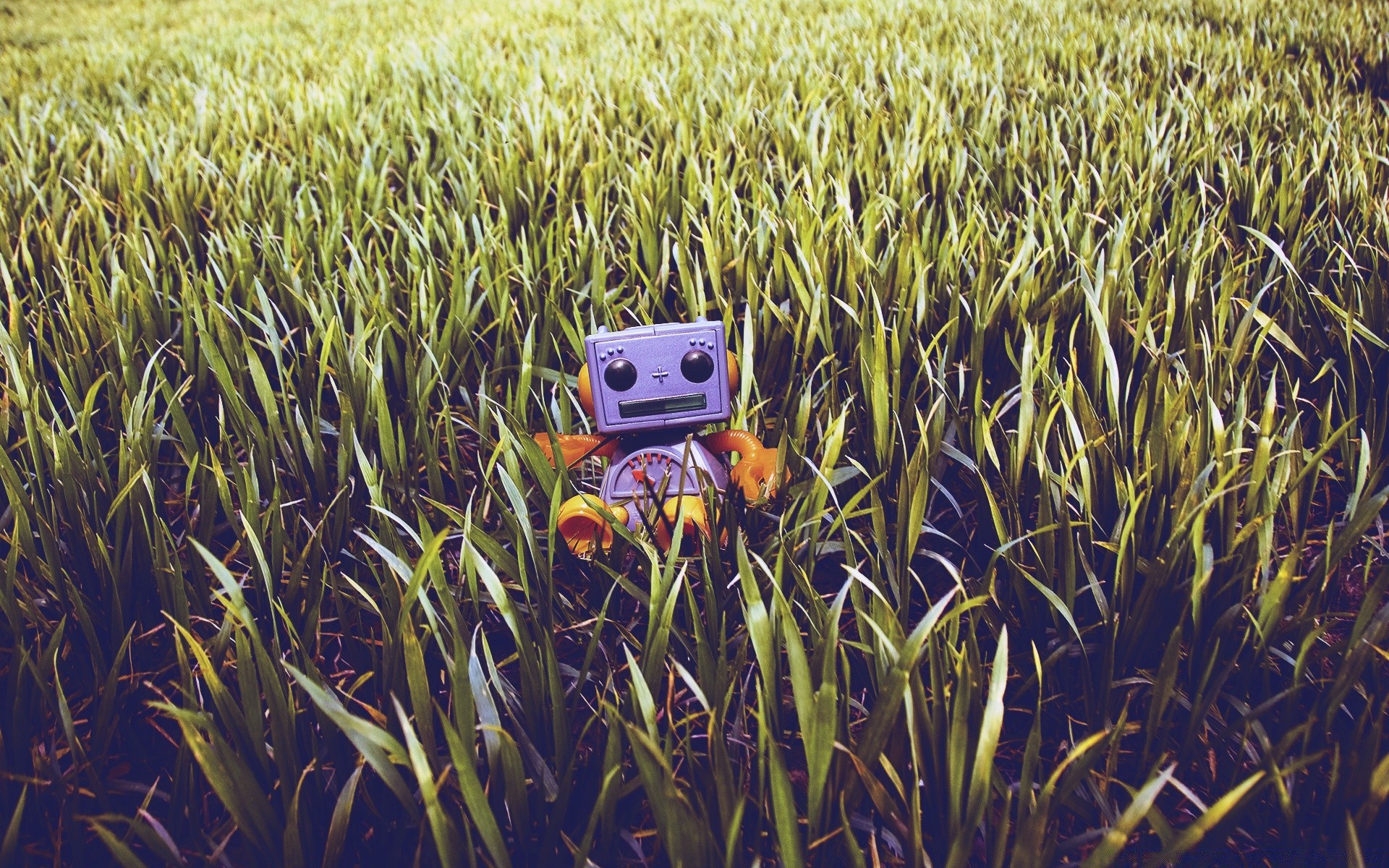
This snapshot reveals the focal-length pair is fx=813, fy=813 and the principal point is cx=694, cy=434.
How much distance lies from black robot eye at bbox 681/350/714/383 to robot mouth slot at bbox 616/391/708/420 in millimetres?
17

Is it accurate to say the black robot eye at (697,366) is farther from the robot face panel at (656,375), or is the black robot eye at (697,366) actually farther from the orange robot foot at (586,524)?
the orange robot foot at (586,524)

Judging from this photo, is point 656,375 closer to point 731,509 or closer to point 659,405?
point 659,405

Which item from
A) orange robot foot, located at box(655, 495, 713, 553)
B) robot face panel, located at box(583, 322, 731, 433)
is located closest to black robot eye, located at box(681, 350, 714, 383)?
robot face panel, located at box(583, 322, 731, 433)

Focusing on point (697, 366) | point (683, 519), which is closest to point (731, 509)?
point (683, 519)

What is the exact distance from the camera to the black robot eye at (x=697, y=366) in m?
0.76

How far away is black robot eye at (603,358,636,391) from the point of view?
2.50 ft

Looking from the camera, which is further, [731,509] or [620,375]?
[620,375]

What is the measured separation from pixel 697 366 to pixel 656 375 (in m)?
0.04

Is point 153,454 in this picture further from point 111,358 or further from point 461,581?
point 461,581

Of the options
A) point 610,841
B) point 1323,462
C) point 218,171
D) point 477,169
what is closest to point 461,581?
point 610,841

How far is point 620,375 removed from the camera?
765 millimetres

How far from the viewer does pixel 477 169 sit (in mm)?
1629

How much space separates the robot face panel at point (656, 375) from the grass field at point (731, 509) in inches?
3.6

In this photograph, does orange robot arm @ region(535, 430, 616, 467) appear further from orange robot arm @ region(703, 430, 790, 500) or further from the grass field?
orange robot arm @ region(703, 430, 790, 500)
